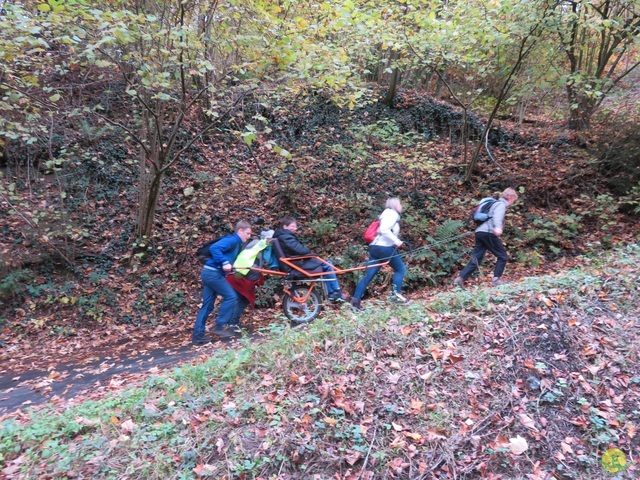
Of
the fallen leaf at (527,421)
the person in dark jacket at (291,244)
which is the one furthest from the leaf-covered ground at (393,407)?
the person in dark jacket at (291,244)

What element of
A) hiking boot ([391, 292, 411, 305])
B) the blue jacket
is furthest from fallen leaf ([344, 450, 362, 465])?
the blue jacket

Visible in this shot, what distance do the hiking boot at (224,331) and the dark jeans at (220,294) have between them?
66 mm

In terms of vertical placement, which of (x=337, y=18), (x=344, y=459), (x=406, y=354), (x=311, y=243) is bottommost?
(x=311, y=243)

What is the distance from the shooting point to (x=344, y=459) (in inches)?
132

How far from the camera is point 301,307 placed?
759 centimetres

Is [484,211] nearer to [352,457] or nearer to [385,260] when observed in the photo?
[385,260]

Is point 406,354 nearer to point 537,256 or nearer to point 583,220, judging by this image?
point 537,256

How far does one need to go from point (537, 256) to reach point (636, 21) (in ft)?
19.6

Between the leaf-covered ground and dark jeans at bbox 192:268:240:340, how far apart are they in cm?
207

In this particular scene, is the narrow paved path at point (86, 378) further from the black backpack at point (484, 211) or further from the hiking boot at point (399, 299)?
the black backpack at point (484, 211)

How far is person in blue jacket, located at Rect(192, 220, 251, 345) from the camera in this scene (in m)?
6.83

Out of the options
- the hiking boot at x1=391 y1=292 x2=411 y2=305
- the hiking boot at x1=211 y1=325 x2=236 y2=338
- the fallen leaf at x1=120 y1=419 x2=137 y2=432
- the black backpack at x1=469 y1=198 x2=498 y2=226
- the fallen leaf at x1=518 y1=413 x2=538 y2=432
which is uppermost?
the black backpack at x1=469 y1=198 x2=498 y2=226

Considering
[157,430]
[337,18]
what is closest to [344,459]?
[157,430]

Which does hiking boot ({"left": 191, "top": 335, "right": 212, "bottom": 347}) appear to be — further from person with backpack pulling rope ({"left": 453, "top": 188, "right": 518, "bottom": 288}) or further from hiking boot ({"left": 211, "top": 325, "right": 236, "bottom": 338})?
person with backpack pulling rope ({"left": 453, "top": 188, "right": 518, "bottom": 288})
